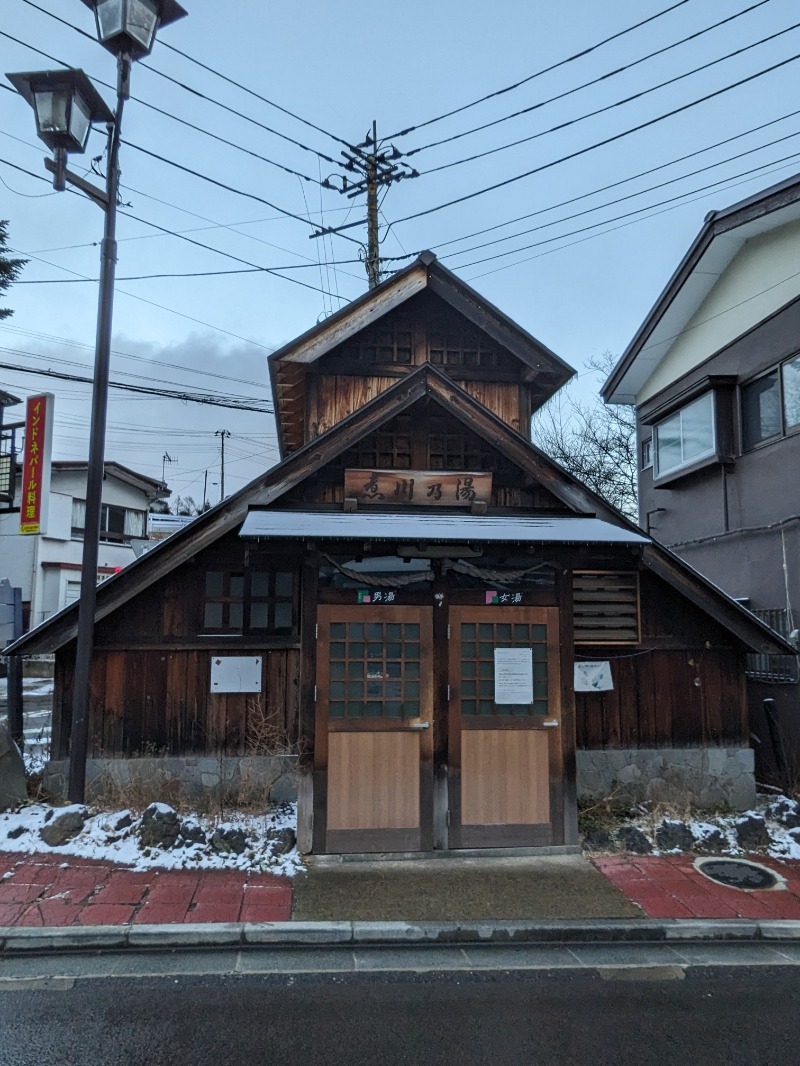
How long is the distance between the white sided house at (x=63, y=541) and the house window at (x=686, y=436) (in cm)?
1875

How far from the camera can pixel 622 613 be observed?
327 inches

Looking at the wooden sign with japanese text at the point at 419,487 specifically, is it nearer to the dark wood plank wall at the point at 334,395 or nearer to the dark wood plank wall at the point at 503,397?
the dark wood plank wall at the point at 334,395

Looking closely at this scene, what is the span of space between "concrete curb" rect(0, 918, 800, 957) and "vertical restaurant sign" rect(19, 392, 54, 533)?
11.7 m

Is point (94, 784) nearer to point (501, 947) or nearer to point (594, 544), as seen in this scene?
point (501, 947)

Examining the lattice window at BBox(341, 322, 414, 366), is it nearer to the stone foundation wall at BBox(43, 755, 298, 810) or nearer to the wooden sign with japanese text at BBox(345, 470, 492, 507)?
the wooden sign with japanese text at BBox(345, 470, 492, 507)

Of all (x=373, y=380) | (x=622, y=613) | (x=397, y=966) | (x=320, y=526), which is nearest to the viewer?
(x=397, y=966)

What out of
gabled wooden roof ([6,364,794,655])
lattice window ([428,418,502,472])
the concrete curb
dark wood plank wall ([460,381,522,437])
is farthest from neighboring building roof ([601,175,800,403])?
the concrete curb

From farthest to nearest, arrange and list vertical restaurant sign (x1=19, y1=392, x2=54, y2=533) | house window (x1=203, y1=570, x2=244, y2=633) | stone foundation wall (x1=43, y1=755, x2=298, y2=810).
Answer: vertical restaurant sign (x1=19, y1=392, x2=54, y2=533), house window (x1=203, y1=570, x2=244, y2=633), stone foundation wall (x1=43, y1=755, x2=298, y2=810)

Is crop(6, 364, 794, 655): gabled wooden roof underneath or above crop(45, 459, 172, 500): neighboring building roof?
underneath

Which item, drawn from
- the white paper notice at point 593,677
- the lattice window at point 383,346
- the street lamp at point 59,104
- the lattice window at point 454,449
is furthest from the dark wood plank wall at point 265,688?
the street lamp at point 59,104

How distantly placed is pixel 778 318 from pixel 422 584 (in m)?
8.28

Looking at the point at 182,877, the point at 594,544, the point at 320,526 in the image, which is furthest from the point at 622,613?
the point at 182,877

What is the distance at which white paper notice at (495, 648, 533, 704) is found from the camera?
278 inches

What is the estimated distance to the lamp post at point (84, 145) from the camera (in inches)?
271
